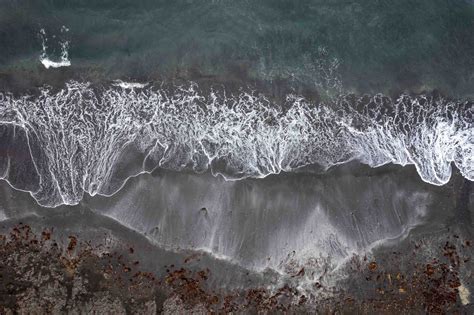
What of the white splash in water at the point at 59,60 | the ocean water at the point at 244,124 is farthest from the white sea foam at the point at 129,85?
the white splash in water at the point at 59,60

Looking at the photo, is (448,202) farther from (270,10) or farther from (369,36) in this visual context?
(270,10)

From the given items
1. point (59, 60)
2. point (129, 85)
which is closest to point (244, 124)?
point (129, 85)

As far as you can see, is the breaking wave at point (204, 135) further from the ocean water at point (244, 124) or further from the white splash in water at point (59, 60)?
the white splash in water at point (59, 60)

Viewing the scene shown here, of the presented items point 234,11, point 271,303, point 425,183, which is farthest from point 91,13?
point 425,183

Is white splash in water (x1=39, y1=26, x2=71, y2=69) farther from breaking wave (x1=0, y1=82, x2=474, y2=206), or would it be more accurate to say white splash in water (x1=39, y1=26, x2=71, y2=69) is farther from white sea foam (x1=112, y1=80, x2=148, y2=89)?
white sea foam (x1=112, y1=80, x2=148, y2=89)

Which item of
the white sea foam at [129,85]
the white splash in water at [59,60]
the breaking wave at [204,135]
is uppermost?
the white splash in water at [59,60]

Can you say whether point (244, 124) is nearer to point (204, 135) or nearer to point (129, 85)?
point (204, 135)
